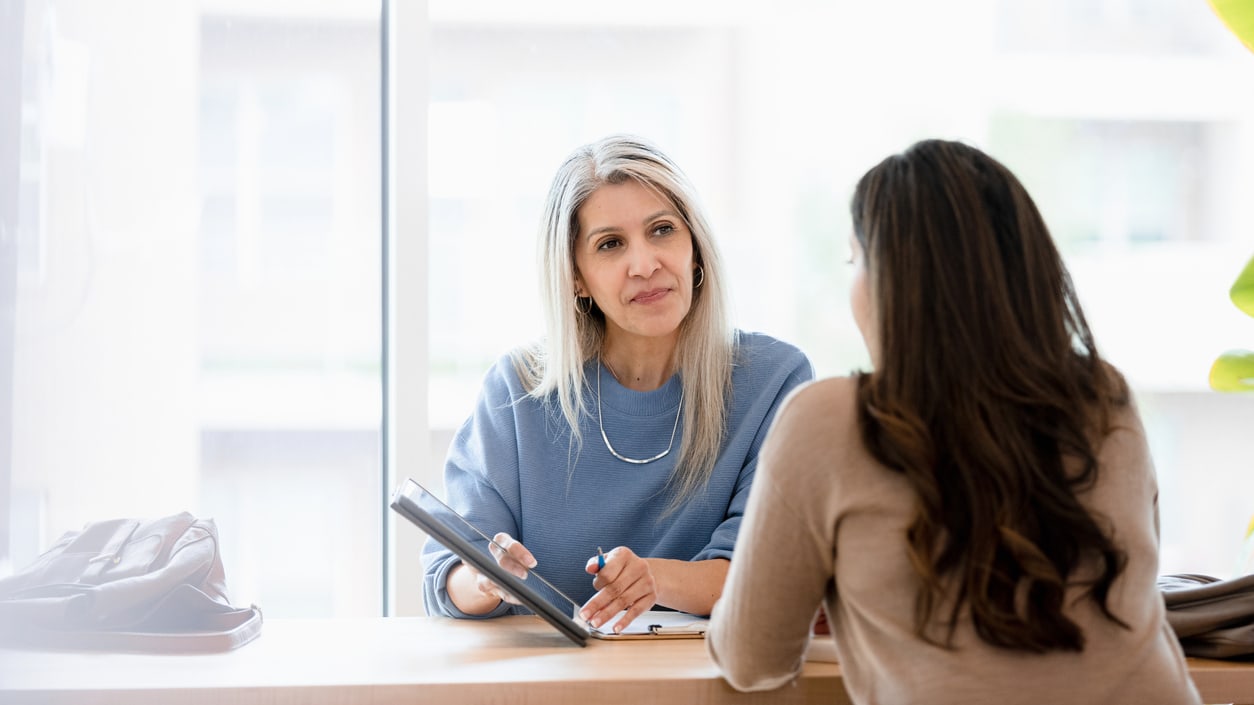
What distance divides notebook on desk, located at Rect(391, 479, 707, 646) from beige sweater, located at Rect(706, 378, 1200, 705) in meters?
0.33

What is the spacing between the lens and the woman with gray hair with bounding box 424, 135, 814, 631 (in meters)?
1.74

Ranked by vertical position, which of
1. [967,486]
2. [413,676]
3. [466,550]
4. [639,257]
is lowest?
[413,676]

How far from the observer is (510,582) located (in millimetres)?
1306

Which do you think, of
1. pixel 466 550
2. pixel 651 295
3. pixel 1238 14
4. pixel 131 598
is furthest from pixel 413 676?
pixel 1238 14

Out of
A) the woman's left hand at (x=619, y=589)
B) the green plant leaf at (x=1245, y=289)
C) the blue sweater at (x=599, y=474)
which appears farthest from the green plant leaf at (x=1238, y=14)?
the woman's left hand at (x=619, y=589)

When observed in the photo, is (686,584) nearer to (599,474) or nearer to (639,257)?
(599,474)

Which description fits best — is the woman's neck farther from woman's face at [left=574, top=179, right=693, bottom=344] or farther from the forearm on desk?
the forearm on desk

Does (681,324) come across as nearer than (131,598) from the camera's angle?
No

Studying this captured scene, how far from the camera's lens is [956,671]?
99 centimetres

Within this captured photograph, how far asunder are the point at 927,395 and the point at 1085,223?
2161 mm

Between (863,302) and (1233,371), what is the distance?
1.08m

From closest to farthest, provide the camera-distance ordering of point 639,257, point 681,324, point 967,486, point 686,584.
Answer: point 967,486, point 686,584, point 639,257, point 681,324

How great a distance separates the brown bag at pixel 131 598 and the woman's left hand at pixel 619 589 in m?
0.46

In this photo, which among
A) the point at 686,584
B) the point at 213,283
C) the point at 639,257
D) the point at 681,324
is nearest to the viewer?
the point at 686,584
